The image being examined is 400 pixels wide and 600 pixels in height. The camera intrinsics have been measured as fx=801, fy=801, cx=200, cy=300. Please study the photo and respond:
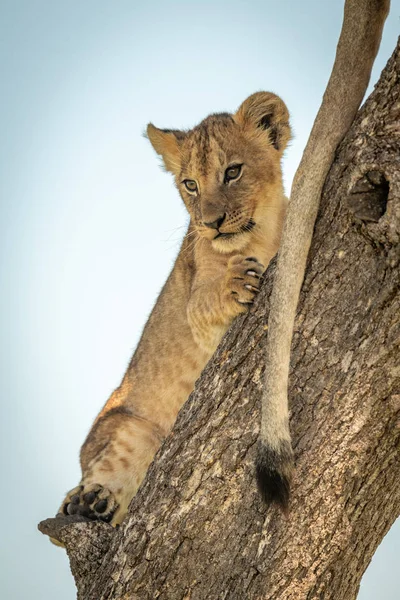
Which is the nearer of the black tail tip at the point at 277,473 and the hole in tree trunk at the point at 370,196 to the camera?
the hole in tree trunk at the point at 370,196

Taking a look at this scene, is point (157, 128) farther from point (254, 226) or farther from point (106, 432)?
point (106, 432)

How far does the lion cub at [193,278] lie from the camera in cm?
509

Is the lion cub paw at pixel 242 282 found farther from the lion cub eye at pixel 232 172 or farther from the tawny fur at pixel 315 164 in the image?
the tawny fur at pixel 315 164

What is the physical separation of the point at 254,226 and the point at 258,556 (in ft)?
8.35

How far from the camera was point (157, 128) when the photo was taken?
5980mm

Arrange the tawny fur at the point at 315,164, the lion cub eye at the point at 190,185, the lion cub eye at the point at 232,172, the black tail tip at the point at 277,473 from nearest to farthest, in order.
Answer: the black tail tip at the point at 277,473, the tawny fur at the point at 315,164, the lion cub eye at the point at 232,172, the lion cub eye at the point at 190,185

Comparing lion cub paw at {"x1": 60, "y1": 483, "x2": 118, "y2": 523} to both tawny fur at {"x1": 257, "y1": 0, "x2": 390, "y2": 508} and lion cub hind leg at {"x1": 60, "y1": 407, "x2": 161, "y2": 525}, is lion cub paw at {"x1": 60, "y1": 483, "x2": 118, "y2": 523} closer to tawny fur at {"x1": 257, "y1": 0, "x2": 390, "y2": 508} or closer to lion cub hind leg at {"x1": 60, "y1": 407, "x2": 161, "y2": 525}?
lion cub hind leg at {"x1": 60, "y1": 407, "x2": 161, "y2": 525}

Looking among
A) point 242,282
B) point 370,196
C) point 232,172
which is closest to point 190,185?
point 232,172

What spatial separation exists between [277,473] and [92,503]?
2.65m

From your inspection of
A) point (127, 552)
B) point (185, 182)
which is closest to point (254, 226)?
point (185, 182)

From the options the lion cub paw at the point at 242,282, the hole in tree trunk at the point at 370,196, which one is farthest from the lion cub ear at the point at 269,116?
the hole in tree trunk at the point at 370,196

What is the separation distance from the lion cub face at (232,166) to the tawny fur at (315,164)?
1836 millimetres

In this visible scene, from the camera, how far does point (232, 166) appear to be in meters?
5.36

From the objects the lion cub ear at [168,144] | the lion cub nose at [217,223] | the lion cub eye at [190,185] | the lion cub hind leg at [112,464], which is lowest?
the lion cub hind leg at [112,464]
